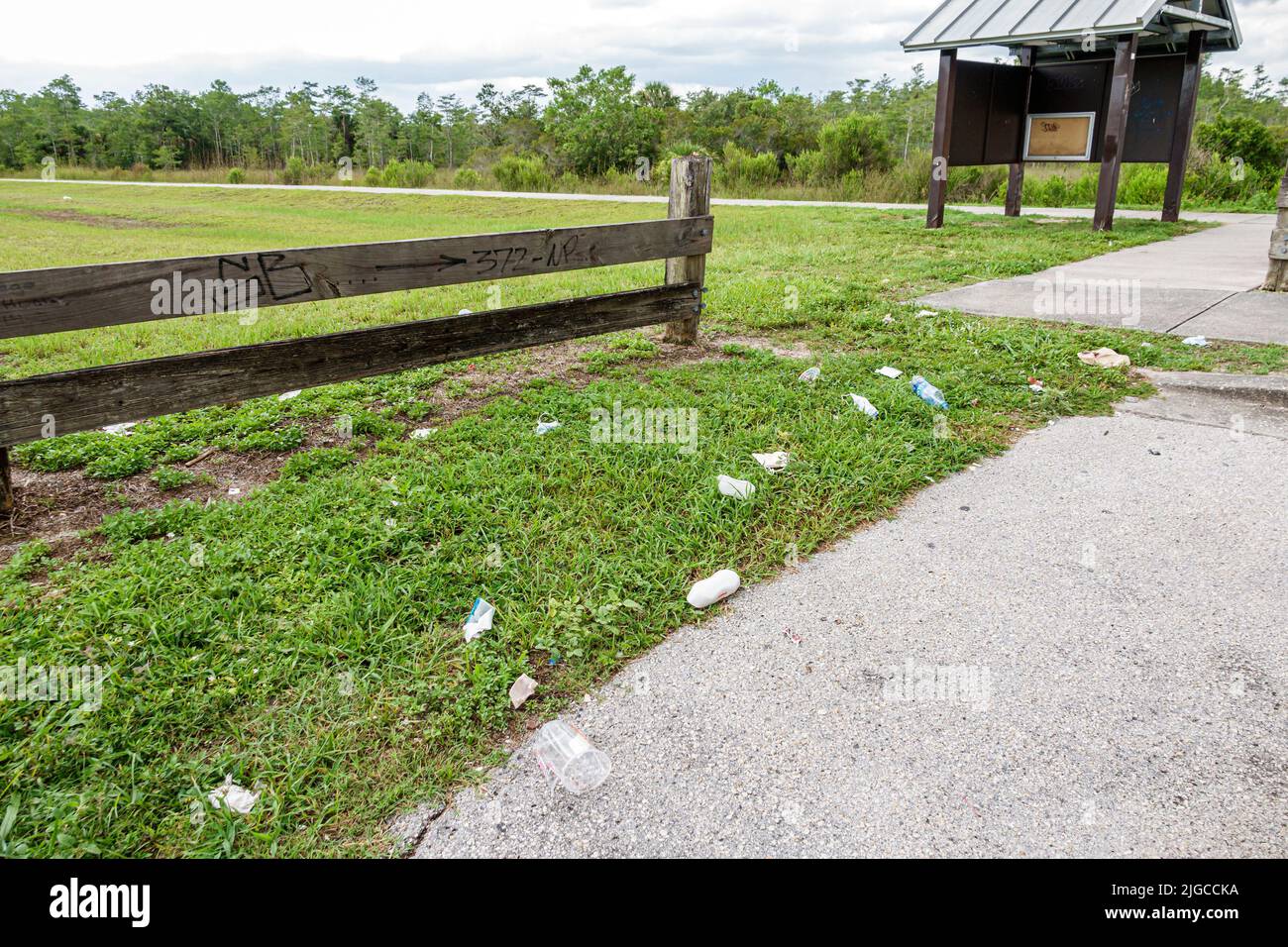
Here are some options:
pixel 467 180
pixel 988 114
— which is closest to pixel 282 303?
pixel 988 114

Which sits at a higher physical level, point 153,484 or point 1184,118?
point 1184,118

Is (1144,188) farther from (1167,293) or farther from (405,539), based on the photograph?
(405,539)

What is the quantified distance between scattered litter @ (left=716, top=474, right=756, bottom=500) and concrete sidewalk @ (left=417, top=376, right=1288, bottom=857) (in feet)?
1.75

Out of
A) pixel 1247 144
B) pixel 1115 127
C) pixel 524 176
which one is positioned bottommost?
pixel 1115 127

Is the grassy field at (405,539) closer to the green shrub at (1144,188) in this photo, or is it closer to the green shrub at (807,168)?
the green shrub at (1144,188)

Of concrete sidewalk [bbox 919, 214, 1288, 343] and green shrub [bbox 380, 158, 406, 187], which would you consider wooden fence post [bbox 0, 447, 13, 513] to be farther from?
green shrub [bbox 380, 158, 406, 187]

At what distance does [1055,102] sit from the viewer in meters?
13.0

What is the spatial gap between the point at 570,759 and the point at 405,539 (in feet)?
4.65

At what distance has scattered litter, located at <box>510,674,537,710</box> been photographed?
254 cm

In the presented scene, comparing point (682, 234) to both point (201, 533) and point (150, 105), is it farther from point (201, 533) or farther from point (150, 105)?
point (150, 105)

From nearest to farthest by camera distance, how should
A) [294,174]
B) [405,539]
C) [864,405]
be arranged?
[405,539], [864,405], [294,174]

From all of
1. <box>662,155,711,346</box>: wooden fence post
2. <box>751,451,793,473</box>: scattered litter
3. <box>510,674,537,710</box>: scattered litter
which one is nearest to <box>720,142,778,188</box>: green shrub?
<box>662,155,711,346</box>: wooden fence post

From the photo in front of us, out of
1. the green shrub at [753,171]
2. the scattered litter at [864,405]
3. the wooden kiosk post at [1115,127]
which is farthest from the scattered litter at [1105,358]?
the green shrub at [753,171]

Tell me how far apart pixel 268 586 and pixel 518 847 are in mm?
1537
